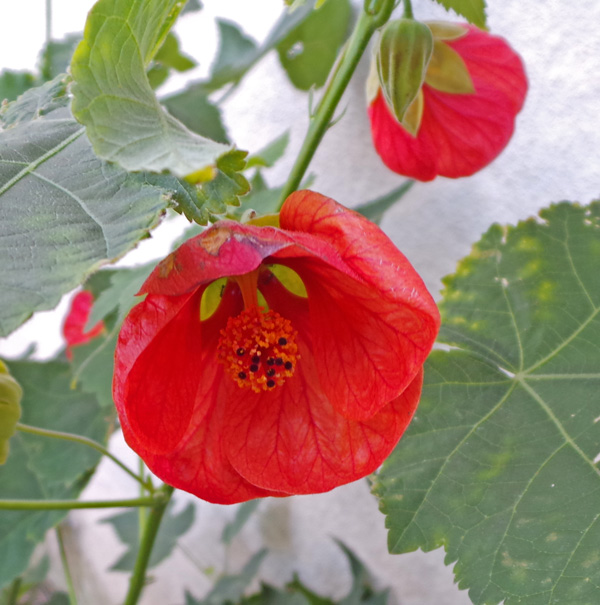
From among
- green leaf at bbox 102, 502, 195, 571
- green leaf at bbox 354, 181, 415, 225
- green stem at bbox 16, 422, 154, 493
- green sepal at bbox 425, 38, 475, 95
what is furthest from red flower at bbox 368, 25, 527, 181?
green leaf at bbox 102, 502, 195, 571

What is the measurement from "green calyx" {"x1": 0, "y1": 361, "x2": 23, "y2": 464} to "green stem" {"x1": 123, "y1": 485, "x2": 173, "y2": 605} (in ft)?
0.40

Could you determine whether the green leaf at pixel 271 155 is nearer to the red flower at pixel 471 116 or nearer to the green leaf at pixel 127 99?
the red flower at pixel 471 116

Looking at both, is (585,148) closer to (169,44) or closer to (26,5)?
(169,44)

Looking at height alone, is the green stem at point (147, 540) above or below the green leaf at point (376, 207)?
below

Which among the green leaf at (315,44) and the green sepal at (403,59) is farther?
the green leaf at (315,44)

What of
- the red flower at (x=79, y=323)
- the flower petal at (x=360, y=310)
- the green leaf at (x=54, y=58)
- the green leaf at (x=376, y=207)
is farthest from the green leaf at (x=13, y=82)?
the flower petal at (x=360, y=310)

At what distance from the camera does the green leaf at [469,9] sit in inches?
14.9

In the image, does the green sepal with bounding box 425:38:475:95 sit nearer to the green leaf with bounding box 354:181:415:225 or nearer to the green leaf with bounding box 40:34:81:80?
the green leaf with bounding box 354:181:415:225

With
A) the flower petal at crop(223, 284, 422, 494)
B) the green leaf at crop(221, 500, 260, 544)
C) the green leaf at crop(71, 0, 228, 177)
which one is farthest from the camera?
the green leaf at crop(221, 500, 260, 544)

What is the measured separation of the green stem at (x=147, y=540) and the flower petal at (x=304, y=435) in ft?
0.43

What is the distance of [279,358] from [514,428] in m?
0.17

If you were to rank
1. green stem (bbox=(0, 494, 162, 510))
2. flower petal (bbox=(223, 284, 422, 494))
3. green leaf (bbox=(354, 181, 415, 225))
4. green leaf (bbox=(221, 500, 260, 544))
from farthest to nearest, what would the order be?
green leaf (bbox=(221, 500, 260, 544))
green leaf (bbox=(354, 181, 415, 225))
green stem (bbox=(0, 494, 162, 510))
flower petal (bbox=(223, 284, 422, 494))

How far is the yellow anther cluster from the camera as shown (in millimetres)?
356

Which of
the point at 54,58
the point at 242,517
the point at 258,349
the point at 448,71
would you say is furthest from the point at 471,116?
the point at 242,517
